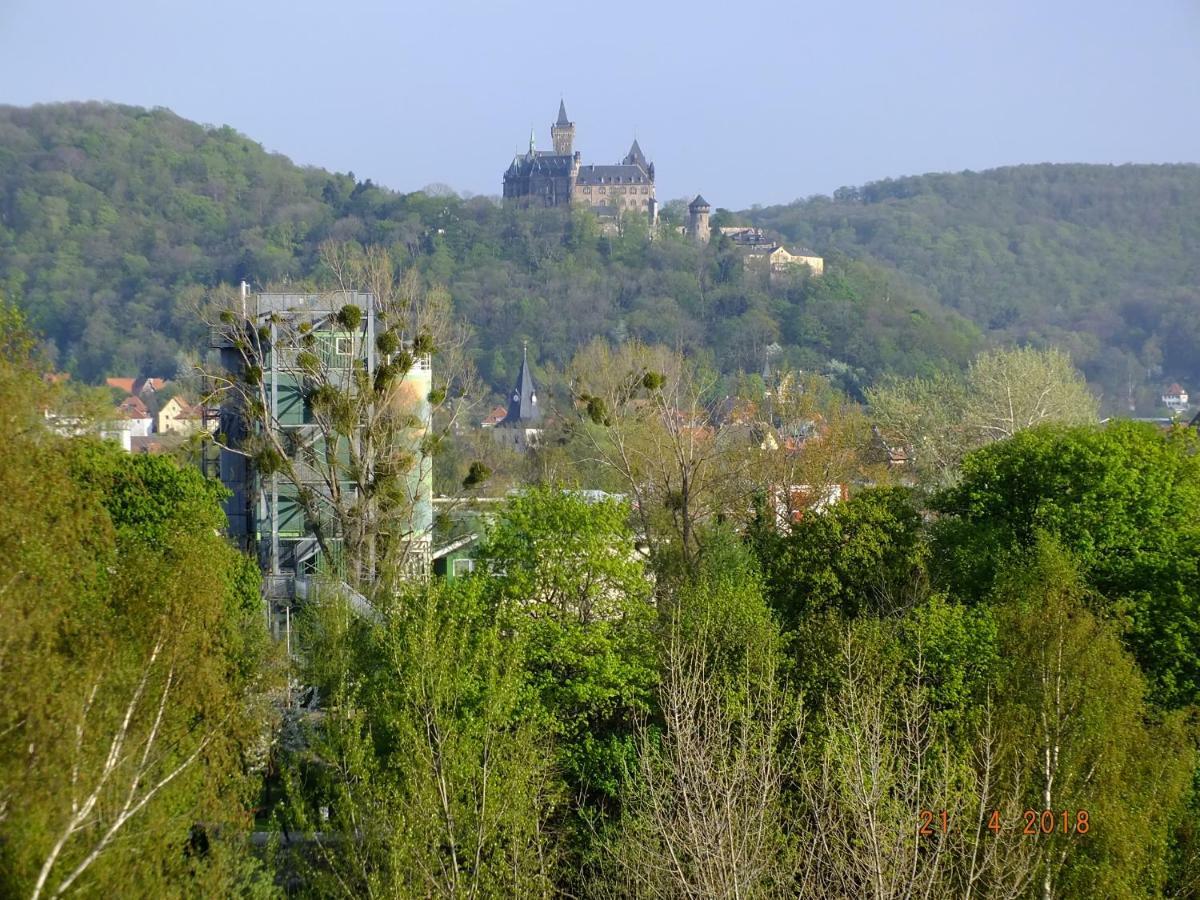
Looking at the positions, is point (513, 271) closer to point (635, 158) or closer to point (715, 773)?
point (635, 158)

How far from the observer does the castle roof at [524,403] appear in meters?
106

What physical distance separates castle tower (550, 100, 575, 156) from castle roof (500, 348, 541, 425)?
299 ft

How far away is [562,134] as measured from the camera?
195375 mm

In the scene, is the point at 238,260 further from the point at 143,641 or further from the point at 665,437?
the point at 143,641

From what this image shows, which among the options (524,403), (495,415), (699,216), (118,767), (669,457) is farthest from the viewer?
(699,216)

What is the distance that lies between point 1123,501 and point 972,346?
9001 cm

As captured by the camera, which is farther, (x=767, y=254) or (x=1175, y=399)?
(x=767, y=254)

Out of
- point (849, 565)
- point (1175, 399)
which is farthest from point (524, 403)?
point (849, 565)
